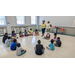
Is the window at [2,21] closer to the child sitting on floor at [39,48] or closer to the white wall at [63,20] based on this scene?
the white wall at [63,20]

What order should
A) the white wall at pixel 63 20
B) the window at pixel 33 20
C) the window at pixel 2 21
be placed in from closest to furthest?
1. the window at pixel 2 21
2. the white wall at pixel 63 20
3. the window at pixel 33 20

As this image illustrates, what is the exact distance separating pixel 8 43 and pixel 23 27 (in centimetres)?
452

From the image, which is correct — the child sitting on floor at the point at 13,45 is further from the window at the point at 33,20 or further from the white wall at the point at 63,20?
the window at the point at 33,20

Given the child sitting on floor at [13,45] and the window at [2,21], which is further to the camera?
the window at [2,21]

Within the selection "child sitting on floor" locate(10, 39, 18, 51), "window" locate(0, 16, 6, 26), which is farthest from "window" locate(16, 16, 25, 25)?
"child sitting on floor" locate(10, 39, 18, 51)

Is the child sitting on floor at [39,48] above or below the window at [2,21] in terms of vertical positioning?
below

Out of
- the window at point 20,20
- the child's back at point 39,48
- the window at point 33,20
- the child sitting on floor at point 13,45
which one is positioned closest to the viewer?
the child's back at point 39,48

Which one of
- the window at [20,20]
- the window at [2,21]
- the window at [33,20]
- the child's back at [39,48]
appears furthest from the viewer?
the window at [33,20]

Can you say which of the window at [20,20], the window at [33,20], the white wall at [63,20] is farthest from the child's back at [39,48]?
the window at [33,20]

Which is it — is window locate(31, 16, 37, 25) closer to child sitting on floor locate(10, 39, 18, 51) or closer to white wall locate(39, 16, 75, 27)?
white wall locate(39, 16, 75, 27)

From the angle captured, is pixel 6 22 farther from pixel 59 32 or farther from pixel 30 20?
pixel 59 32

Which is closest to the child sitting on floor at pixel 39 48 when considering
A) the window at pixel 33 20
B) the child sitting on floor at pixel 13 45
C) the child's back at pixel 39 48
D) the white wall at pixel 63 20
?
the child's back at pixel 39 48

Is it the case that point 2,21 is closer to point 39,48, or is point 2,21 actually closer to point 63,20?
point 39,48

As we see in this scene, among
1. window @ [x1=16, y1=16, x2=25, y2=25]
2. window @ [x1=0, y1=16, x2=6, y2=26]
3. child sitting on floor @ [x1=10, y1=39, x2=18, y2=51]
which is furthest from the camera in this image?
window @ [x1=16, y1=16, x2=25, y2=25]
